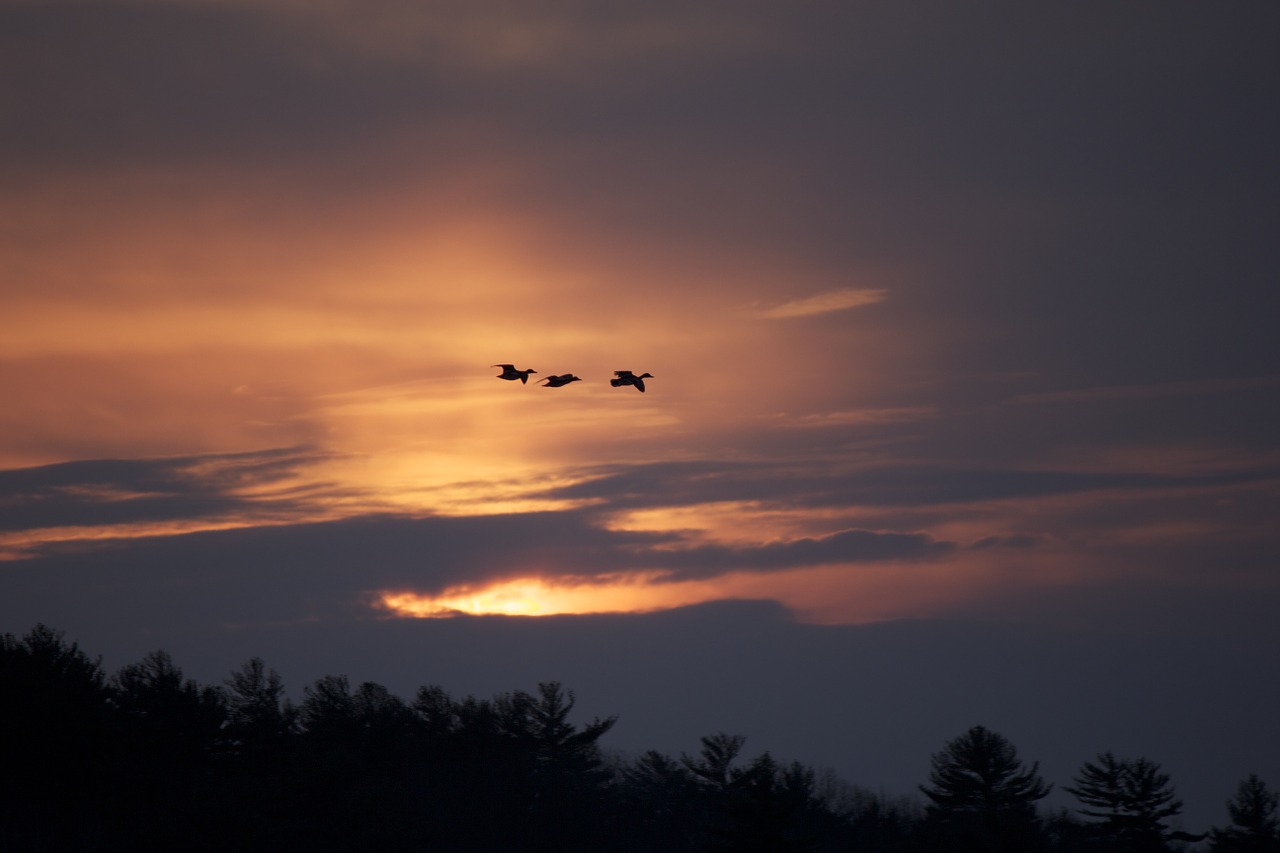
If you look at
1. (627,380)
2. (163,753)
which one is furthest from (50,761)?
(627,380)

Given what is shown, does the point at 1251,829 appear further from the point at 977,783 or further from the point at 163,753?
the point at 163,753

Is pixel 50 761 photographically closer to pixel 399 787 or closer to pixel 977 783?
pixel 399 787

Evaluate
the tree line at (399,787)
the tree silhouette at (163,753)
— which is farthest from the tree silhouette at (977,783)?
the tree silhouette at (163,753)

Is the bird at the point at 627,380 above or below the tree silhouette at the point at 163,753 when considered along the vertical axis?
above

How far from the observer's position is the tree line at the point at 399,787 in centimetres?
5191

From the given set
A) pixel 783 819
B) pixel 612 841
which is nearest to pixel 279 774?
pixel 612 841

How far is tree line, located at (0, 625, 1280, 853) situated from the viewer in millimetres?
51906

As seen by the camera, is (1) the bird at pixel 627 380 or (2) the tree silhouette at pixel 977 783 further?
(2) the tree silhouette at pixel 977 783

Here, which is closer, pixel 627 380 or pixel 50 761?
pixel 627 380

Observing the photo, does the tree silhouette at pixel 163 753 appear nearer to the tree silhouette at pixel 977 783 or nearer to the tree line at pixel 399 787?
the tree line at pixel 399 787

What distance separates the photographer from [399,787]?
6481cm

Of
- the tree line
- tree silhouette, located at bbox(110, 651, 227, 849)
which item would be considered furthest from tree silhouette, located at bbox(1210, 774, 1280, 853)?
tree silhouette, located at bbox(110, 651, 227, 849)

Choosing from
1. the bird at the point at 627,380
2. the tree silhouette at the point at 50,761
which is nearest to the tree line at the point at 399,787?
the tree silhouette at the point at 50,761

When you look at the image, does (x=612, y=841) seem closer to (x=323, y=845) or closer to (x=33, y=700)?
(x=323, y=845)
